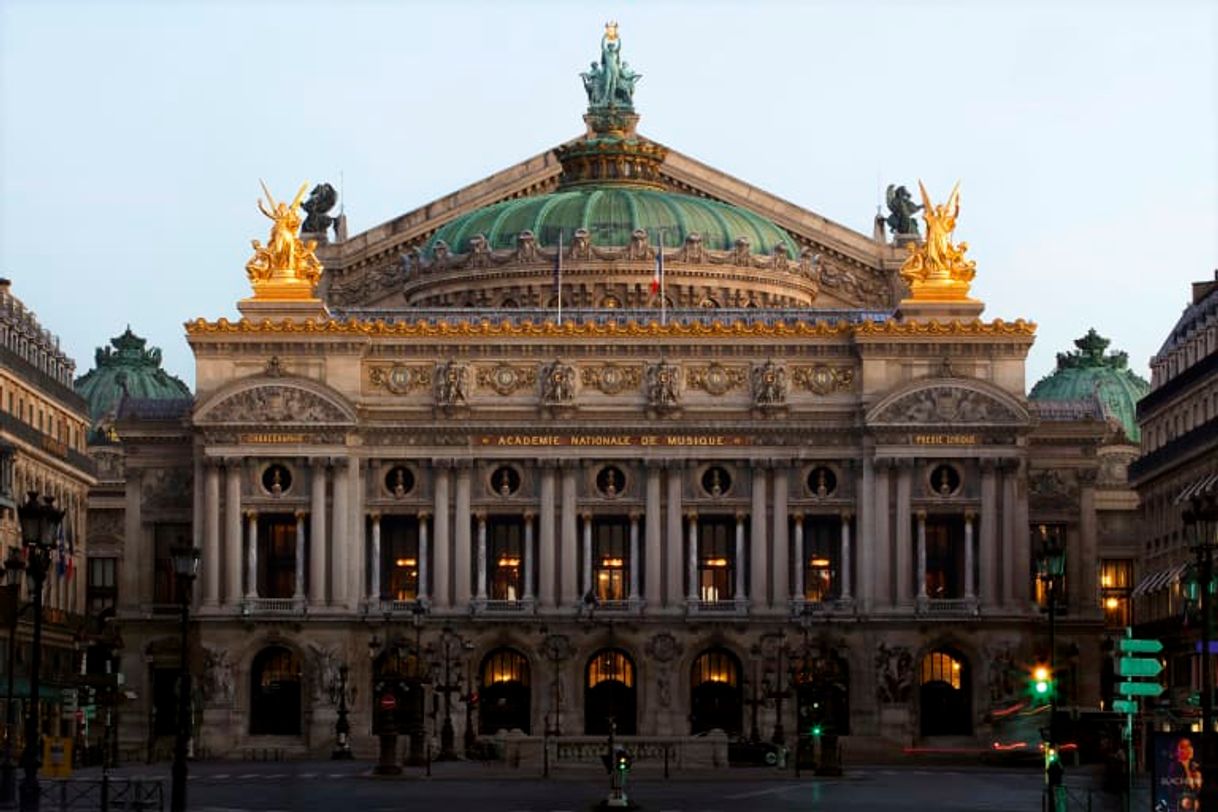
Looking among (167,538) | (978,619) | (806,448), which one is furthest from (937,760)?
(167,538)

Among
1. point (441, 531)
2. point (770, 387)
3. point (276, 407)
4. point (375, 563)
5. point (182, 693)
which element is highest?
point (770, 387)

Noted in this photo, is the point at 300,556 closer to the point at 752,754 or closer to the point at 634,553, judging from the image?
the point at 634,553

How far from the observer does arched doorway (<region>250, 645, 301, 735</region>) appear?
483 ft

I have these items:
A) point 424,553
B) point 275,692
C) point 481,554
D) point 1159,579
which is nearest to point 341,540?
point 424,553

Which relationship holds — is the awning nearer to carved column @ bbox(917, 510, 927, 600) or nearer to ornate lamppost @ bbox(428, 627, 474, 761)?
carved column @ bbox(917, 510, 927, 600)

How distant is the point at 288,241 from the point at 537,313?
1472 cm

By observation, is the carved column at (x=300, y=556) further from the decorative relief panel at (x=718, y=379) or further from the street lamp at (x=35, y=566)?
the street lamp at (x=35, y=566)

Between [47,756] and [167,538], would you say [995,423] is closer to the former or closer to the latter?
[167,538]

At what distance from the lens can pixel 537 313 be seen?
525 ft

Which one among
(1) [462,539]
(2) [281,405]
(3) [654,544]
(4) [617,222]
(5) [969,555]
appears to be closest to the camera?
(5) [969,555]

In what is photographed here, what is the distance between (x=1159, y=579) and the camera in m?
148

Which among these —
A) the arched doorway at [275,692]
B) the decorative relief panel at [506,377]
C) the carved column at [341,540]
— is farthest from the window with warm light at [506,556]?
the arched doorway at [275,692]

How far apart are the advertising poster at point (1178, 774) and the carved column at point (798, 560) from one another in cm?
8223

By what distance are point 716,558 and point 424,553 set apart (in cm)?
1531
